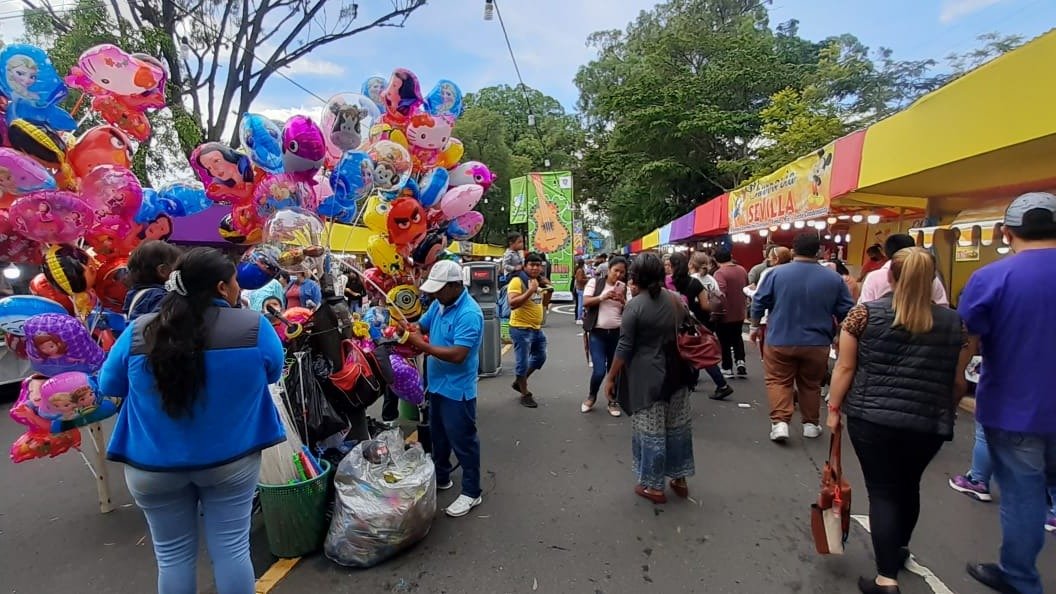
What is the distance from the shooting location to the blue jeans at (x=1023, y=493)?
222cm

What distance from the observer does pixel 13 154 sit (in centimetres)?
282

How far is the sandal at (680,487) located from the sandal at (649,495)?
10cm

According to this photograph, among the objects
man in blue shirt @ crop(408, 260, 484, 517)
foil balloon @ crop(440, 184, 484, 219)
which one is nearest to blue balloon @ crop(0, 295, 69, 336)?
man in blue shirt @ crop(408, 260, 484, 517)

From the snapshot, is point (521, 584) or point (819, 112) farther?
point (819, 112)

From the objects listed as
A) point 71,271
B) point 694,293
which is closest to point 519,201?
point 694,293

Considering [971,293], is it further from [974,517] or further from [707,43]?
[707,43]

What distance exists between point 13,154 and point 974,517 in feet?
19.6

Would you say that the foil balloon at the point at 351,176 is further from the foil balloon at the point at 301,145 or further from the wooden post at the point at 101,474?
the wooden post at the point at 101,474

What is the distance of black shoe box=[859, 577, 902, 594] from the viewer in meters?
2.39

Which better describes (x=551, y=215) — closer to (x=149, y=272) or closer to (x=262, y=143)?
(x=262, y=143)

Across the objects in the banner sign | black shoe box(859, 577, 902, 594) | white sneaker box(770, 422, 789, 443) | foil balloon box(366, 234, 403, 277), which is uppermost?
the banner sign

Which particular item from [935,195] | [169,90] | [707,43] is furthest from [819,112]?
[169,90]

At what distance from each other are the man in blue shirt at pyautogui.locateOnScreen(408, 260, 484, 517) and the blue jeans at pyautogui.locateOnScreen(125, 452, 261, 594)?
4.19 feet

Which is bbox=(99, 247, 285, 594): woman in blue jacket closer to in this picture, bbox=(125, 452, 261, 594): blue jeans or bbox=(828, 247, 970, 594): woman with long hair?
bbox=(125, 452, 261, 594): blue jeans
